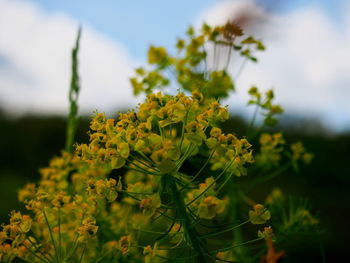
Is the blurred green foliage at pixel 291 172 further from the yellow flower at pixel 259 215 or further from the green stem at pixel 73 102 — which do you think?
the yellow flower at pixel 259 215

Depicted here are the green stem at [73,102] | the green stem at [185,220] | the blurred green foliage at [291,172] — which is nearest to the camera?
the green stem at [185,220]

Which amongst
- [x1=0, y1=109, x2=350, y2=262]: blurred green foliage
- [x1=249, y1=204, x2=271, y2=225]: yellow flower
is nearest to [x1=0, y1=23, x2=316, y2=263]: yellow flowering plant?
[x1=249, y1=204, x2=271, y2=225]: yellow flower

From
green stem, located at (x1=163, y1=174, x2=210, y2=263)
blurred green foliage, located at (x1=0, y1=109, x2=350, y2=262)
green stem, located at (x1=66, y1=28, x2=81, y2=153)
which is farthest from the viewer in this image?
blurred green foliage, located at (x1=0, y1=109, x2=350, y2=262)

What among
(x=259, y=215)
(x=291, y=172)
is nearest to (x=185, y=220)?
(x=259, y=215)

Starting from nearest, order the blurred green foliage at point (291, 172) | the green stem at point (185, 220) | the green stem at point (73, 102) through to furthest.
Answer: the green stem at point (185, 220), the green stem at point (73, 102), the blurred green foliage at point (291, 172)

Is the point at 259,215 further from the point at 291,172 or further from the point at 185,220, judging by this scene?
the point at 291,172

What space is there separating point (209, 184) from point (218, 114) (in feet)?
0.66

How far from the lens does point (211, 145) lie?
1146 millimetres

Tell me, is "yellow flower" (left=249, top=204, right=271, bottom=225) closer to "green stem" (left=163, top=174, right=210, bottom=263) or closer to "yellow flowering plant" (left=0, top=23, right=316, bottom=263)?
"yellow flowering plant" (left=0, top=23, right=316, bottom=263)

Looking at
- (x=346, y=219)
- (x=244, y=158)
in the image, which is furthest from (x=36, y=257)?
(x=346, y=219)

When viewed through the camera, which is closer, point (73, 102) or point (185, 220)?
point (185, 220)

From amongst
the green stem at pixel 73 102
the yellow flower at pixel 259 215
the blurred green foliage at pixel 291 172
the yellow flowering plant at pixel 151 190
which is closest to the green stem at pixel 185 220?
the yellow flowering plant at pixel 151 190

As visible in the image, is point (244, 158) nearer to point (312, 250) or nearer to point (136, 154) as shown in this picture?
point (136, 154)

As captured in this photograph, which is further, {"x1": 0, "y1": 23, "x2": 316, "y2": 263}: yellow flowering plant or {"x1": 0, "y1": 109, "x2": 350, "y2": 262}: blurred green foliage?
{"x1": 0, "y1": 109, "x2": 350, "y2": 262}: blurred green foliage
